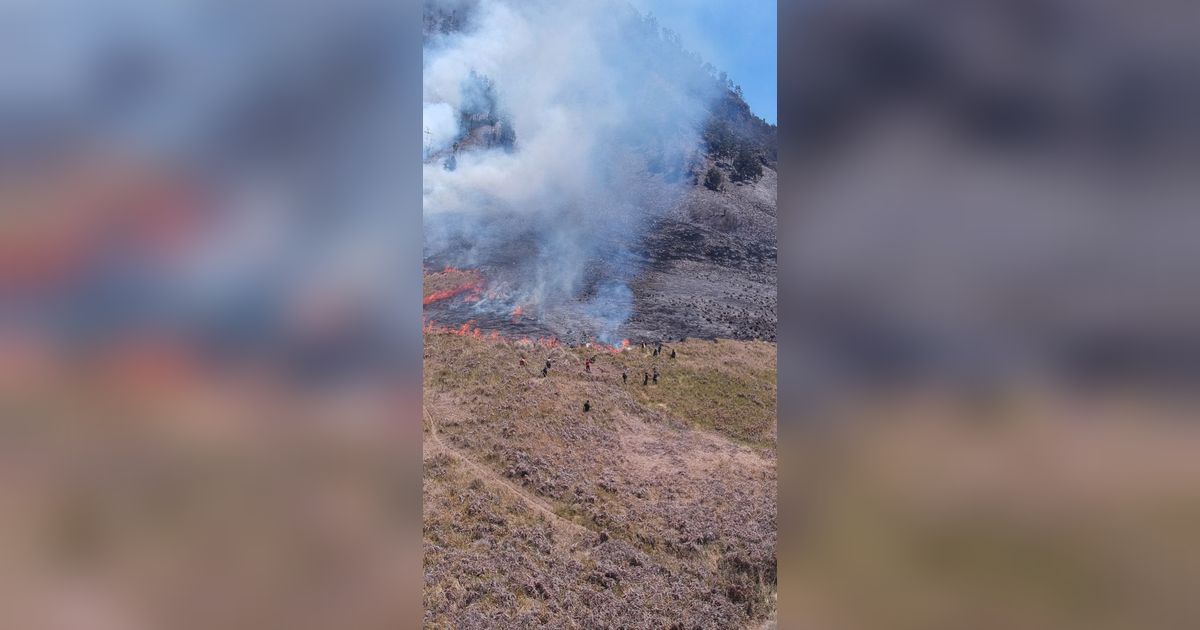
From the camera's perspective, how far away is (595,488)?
24.0 ft

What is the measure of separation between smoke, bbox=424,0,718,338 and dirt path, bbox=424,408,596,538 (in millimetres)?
3600
